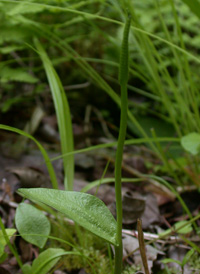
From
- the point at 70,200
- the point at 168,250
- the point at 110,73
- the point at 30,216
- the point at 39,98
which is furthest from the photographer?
the point at 110,73

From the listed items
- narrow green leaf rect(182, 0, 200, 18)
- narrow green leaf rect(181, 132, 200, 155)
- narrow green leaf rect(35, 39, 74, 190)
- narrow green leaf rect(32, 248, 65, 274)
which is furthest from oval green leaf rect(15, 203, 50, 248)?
narrow green leaf rect(182, 0, 200, 18)

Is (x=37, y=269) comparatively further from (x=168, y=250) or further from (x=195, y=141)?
(x=195, y=141)

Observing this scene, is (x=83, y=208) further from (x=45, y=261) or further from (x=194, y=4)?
(x=194, y=4)

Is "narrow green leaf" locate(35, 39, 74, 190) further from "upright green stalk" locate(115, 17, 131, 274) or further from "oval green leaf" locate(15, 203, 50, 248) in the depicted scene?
"upright green stalk" locate(115, 17, 131, 274)

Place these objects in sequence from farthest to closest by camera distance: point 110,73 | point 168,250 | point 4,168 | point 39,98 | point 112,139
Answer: point 110,73, point 39,98, point 112,139, point 4,168, point 168,250

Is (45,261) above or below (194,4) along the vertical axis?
below

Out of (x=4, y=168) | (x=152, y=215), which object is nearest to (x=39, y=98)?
(x=4, y=168)

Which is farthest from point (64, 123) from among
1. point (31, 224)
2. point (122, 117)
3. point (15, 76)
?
point (15, 76)
